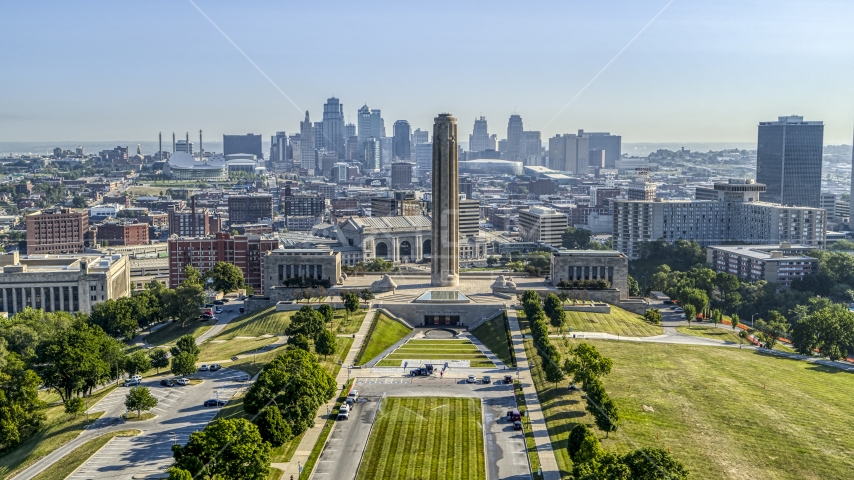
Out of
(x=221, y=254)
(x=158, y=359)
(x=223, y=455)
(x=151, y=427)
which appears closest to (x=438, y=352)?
(x=158, y=359)

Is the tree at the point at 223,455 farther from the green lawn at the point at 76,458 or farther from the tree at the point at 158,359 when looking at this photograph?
the tree at the point at 158,359

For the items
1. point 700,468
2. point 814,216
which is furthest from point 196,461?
point 814,216

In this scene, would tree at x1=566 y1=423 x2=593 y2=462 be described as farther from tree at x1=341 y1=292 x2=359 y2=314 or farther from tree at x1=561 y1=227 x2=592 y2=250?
tree at x1=561 y1=227 x2=592 y2=250

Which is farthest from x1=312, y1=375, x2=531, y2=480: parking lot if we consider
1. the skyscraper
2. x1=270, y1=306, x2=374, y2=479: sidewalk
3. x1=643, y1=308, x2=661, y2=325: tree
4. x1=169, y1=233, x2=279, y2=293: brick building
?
the skyscraper

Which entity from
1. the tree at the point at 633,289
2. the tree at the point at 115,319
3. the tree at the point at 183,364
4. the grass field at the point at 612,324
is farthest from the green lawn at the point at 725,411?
the tree at the point at 115,319

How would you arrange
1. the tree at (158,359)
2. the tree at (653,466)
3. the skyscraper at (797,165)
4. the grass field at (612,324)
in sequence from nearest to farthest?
the tree at (653,466), the tree at (158,359), the grass field at (612,324), the skyscraper at (797,165)

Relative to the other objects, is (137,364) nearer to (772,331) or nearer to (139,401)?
(139,401)
